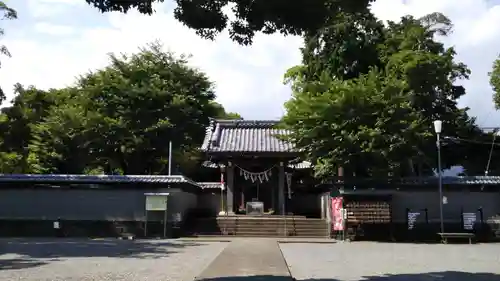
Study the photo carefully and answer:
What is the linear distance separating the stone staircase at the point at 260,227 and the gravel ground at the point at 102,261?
19.4 feet

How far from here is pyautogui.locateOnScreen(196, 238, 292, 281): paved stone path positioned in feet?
35.2

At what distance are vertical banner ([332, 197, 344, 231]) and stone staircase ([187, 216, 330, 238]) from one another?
1.87 meters

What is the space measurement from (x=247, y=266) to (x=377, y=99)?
14.5 m

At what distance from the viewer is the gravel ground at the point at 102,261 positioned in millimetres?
11516

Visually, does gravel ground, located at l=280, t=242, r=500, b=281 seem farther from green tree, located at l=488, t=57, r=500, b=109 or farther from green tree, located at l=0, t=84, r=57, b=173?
green tree, located at l=0, t=84, r=57, b=173

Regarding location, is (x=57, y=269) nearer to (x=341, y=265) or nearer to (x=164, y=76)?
(x=341, y=265)

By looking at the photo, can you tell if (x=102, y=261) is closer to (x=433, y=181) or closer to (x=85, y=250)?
(x=85, y=250)

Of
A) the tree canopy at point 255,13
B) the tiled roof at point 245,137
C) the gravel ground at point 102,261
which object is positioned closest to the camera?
the tree canopy at point 255,13

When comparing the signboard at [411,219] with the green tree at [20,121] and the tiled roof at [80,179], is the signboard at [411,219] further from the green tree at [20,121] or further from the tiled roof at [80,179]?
the green tree at [20,121]

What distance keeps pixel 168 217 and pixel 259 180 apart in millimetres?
6182

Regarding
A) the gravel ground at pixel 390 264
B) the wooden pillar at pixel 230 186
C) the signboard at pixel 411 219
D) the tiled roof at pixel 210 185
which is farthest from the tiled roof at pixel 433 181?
the tiled roof at pixel 210 185

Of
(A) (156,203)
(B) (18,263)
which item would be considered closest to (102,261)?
(B) (18,263)

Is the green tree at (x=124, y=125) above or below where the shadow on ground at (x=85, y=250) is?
above

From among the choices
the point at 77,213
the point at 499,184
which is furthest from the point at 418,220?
the point at 77,213
